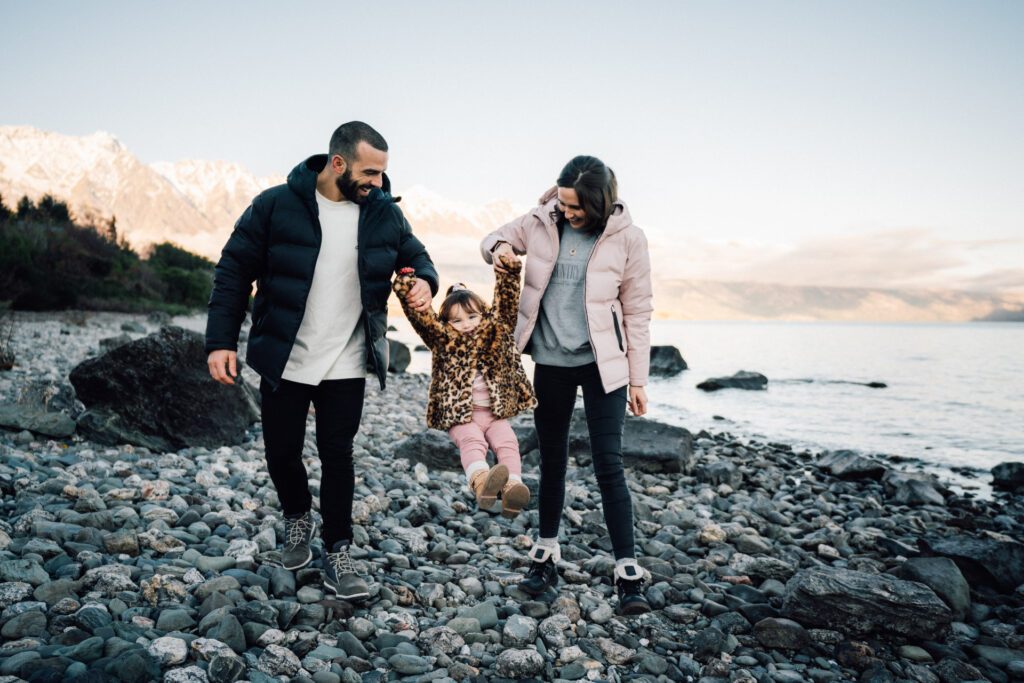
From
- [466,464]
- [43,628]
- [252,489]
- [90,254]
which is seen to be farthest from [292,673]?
[90,254]

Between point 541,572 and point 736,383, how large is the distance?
73.9 feet

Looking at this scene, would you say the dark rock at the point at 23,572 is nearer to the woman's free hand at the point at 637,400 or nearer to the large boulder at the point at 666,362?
the woman's free hand at the point at 637,400

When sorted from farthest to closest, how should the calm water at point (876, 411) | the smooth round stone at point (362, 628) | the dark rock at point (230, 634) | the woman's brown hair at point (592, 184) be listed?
the calm water at point (876, 411)
the woman's brown hair at point (592, 184)
the smooth round stone at point (362, 628)
the dark rock at point (230, 634)

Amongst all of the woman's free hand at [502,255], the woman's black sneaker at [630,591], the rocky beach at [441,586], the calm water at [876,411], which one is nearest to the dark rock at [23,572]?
the rocky beach at [441,586]

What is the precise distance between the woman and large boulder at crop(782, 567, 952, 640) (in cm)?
104

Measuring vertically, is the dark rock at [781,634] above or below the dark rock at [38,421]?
below

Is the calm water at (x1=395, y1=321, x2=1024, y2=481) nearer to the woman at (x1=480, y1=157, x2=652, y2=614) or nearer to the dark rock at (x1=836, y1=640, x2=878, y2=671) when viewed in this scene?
the dark rock at (x1=836, y1=640, x2=878, y2=671)

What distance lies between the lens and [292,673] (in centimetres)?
281

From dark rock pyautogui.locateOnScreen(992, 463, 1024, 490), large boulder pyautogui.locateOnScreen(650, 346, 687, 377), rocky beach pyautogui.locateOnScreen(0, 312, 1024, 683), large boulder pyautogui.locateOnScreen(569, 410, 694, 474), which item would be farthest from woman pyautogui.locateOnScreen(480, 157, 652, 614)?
large boulder pyautogui.locateOnScreen(650, 346, 687, 377)

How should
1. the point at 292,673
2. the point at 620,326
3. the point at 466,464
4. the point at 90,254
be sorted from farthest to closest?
the point at 90,254 < the point at 466,464 < the point at 620,326 < the point at 292,673

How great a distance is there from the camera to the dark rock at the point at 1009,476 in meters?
9.32

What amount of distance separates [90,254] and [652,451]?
79.0 ft

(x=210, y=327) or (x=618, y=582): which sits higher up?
(x=210, y=327)

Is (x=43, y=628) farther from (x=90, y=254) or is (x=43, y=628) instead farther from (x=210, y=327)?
(x=90, y=254)
